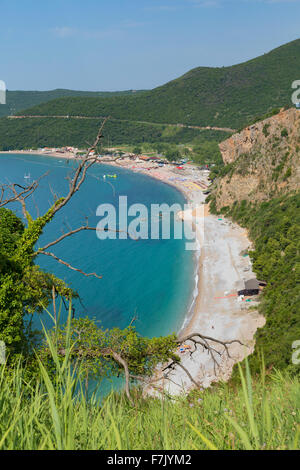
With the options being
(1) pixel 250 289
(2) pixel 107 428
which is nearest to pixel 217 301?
(1) pixel 250 289

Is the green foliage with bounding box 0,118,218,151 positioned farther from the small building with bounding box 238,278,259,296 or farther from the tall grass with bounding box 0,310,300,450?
the tall grass with bounding box 0,310,300,450

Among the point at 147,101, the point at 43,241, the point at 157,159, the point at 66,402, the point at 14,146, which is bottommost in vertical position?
the point at 66,402

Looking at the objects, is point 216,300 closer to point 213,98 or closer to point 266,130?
point 266,130

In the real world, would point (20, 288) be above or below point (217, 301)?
above

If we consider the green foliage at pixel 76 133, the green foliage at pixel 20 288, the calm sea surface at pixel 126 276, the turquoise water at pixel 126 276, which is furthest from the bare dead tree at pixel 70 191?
the green foliage at pixel 76 133

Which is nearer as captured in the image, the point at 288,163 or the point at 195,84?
the point at 288,163

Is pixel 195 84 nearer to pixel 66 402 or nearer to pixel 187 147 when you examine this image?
pixel 187 147

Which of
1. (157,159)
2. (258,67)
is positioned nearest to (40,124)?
(157,159)
